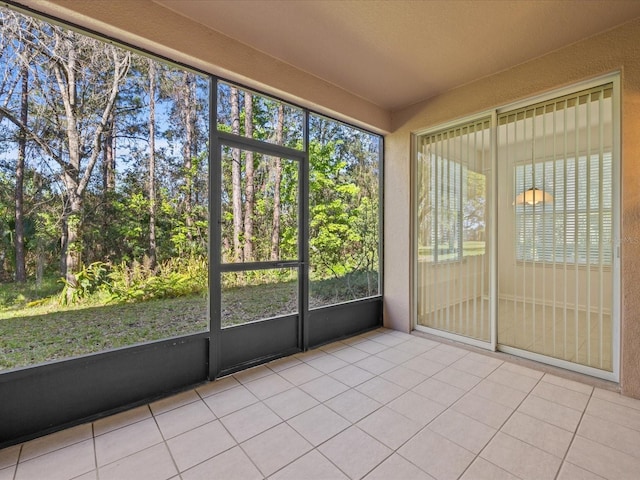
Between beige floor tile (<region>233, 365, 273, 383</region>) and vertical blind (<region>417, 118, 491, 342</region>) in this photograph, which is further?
vertical blind (<region>417, 118, 491, 342</region>)

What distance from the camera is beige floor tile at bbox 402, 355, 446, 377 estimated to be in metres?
2.65

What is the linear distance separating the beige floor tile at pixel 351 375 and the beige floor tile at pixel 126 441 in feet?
4.46

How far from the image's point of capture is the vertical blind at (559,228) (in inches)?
98.1

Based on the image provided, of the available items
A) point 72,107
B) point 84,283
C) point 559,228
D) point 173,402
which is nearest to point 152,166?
point 72,107

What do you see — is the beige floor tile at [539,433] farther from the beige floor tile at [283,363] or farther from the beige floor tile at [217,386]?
the beige floor tile at [217,386]

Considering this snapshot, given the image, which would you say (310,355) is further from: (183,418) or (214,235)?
(214,235)

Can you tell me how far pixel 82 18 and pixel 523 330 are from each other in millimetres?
4346

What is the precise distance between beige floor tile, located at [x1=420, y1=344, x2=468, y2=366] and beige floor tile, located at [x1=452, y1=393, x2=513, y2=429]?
631 millimetres

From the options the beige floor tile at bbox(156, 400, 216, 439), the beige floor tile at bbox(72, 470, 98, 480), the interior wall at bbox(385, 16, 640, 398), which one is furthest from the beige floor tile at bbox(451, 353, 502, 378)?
the beige floor tile at bbox(72, 470, 98, 480)

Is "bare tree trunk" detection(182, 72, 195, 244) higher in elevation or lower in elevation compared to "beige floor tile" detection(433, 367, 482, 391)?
higher

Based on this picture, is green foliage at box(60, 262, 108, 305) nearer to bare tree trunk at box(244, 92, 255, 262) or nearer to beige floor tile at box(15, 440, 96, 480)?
beige floor tile at box(15, 440, 96, 480)

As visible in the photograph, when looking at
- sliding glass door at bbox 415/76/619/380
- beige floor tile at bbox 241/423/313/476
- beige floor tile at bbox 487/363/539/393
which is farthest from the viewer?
sliding glass door at bbox 415/76/619/380

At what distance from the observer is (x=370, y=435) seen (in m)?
1.80

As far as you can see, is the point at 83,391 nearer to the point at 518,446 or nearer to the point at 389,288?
the point at 518,446
